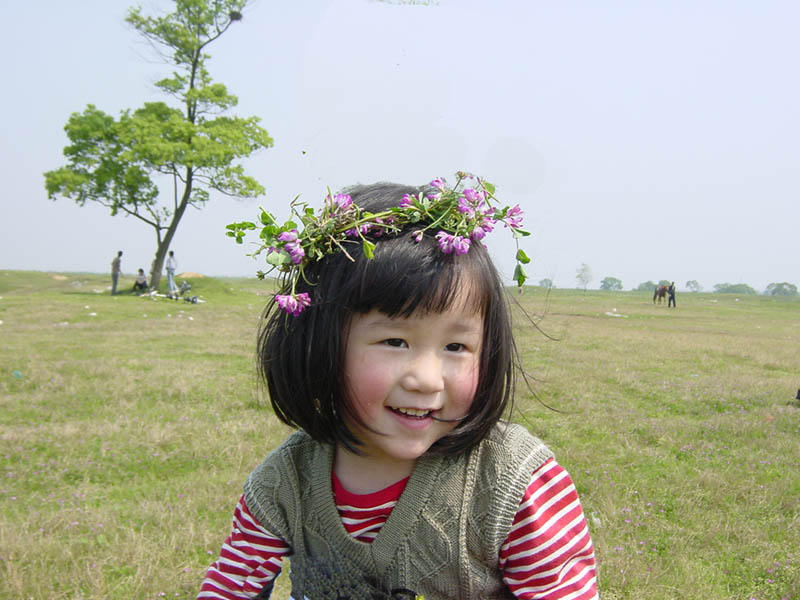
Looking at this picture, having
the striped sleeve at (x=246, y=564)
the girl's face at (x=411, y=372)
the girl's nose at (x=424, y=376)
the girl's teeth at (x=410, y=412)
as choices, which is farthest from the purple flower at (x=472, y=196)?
the striped sleeve at (x=246, y=564)

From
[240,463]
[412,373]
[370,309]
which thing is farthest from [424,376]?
[240,463]

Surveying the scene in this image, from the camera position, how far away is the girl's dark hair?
1808 mm

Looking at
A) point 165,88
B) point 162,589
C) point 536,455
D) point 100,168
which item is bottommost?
point 162,589

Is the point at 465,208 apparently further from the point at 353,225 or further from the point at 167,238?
the point at 167,238

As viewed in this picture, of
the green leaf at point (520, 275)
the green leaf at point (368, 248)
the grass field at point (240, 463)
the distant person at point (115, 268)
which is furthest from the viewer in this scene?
the distant person at point (115, 268)

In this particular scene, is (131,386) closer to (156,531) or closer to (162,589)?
(156,531)

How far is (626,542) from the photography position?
383cm

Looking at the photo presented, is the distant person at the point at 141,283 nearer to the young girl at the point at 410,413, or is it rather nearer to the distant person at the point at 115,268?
the distant person at the point at 115,268

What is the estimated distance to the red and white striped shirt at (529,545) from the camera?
187 centimetres

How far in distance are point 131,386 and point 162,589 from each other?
4869 mm

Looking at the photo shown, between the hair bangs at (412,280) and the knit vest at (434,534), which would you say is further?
the knit vest at (434,534)

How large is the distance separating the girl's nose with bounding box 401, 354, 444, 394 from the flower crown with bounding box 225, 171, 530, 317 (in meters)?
0.32

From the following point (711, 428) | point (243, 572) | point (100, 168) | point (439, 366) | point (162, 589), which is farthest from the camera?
point (100, 168)

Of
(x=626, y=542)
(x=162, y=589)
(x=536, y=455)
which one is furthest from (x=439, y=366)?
(x=626, y=542)
